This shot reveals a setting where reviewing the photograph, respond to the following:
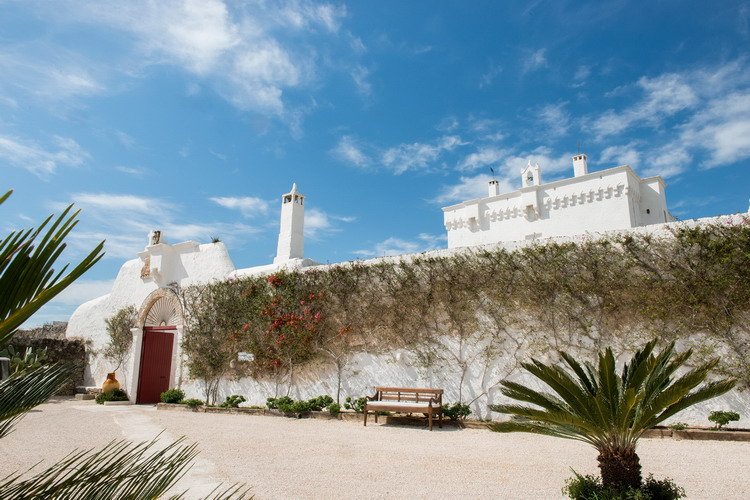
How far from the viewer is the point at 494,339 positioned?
31.1 ft

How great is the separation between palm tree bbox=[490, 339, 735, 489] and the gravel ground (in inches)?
30.5

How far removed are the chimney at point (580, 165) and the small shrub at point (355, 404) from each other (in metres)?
12.1

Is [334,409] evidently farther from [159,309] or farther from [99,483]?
[99,483]

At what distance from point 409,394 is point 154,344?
941 cm

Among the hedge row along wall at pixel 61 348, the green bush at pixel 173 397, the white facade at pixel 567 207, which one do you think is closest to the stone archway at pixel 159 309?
the green bush at pixel 173 397

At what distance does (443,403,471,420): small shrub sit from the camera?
357 inches

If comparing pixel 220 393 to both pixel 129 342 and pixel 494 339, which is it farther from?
pixel 494 339

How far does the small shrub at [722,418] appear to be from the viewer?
7176mm

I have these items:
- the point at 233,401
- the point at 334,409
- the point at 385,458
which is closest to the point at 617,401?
the point at 385,458

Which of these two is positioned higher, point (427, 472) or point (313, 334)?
point (313, 334)

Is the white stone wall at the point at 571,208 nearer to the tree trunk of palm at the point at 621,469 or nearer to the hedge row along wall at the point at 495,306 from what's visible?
the hedge row along wall at the point at 495,306

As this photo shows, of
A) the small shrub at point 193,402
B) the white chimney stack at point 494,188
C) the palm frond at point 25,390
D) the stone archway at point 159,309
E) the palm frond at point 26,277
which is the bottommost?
the small shrub at point 193,402

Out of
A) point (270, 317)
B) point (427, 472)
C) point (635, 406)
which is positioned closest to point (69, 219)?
point (635, 406)

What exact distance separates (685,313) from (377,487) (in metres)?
6.05
